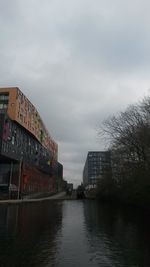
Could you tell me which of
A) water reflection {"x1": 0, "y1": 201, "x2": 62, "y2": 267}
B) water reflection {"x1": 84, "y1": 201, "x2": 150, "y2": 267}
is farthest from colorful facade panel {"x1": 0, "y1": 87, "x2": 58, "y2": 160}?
water reflection {"x1": 84, "y1": 201, "x2": 150, "y2": 267}

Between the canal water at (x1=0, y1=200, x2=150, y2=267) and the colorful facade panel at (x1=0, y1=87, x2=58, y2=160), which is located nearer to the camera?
the canal water at (x1=0, y1=200, x2=150, y2=267)

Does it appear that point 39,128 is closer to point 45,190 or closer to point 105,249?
point 45,190

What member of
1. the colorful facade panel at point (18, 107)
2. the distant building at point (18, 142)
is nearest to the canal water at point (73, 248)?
the distant building at point (18, 142)

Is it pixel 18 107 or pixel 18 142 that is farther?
pixel 18 142

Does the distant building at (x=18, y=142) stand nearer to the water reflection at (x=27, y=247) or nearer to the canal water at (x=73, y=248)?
the water reflection at (x=27, y=247)

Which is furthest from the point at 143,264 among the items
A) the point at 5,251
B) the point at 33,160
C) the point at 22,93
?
the point at 33,160

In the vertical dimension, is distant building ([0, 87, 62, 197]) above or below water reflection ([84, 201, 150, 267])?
above

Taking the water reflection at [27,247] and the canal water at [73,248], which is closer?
the water reflection at [27,247]

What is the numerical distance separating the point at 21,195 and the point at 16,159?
35.1 ft

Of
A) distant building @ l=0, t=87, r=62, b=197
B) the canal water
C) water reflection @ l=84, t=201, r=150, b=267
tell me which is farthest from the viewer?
distant building @ l=0, t=87, r=62, b=197

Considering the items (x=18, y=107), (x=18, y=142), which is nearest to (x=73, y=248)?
(x=18, y=107)

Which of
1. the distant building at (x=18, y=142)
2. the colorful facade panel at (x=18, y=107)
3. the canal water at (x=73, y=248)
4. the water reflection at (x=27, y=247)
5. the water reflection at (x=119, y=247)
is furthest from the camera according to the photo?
the colorful facade panel at (x=18, y=107)

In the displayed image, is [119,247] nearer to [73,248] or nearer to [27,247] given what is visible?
[73,248]

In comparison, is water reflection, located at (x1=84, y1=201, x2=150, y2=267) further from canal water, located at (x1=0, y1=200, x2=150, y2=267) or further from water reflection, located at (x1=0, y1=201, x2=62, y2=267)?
water reflection, located at (x1=0, y1=201, x2=62, y2=267)
